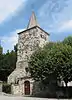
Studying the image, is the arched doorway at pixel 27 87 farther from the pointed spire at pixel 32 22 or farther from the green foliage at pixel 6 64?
the pointed spire at pixel 32 22

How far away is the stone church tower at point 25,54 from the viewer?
102 ft

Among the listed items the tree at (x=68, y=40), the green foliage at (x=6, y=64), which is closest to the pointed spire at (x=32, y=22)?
the tree at (x=68, y=40)

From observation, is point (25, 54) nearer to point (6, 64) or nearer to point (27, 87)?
point (27, 87)

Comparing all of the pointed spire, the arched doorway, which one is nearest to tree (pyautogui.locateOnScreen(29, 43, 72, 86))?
the arched doorway

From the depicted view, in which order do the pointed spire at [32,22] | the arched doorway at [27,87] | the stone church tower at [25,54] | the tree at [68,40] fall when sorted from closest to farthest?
1. the arched doorway at [27,87]
2. the stone church tower at [25,54]
3. the tree at [68,40]
4. the pointed spire at [32,22]

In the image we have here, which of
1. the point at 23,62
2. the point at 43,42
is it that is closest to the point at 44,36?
the point at 43,42

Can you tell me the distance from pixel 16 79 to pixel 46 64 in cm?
1007

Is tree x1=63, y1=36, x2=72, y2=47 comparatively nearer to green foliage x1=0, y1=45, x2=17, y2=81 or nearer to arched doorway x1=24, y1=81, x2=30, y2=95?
arched doorway x1=24, y1=81, x2=30, y2=95

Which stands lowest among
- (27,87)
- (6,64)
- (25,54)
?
(27,87)

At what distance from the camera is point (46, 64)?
926 inches

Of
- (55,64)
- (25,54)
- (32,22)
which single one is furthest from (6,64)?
(55,64)

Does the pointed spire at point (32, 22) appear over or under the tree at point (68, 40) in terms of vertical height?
over

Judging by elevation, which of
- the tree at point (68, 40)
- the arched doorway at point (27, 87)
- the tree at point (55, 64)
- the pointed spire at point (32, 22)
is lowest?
the arched doorway at point (27, 87)

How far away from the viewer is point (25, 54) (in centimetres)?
3322
